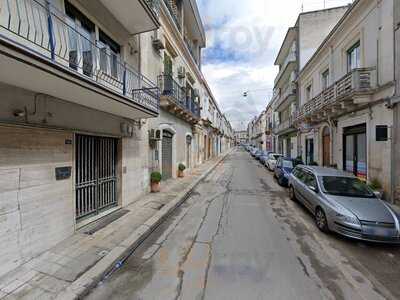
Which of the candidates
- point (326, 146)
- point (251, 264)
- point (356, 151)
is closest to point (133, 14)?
point (251, 264)

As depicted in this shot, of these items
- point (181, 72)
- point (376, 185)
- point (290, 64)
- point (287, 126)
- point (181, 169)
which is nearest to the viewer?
point (376, 185)

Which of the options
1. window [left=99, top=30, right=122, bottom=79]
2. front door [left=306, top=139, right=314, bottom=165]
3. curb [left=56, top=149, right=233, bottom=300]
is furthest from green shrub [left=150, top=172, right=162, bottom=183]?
front door [left=306, top=139, right=314, bottom=165]

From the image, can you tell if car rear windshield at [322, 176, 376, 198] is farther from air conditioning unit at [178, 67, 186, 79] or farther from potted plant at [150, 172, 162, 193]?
air conditioning unit at [178, 67, 186, 79]

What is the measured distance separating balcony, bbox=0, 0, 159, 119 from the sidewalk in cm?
305

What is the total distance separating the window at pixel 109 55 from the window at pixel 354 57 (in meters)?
10.7

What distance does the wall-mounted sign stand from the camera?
170 inches

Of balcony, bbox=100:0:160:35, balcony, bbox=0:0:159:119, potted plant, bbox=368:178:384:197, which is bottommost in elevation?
potted plant, bbox=368:178:384:197

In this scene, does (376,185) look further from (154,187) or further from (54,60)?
(54,60)

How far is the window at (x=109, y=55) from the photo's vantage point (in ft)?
20.0

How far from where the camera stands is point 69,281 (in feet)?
10.2

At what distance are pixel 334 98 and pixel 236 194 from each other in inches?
273

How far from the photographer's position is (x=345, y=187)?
229 inches

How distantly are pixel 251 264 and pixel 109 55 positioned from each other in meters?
6.62

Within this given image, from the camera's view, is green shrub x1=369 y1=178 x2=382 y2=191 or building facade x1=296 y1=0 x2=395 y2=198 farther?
green shrub x1=369 y1=178 x2=382 y2=191
